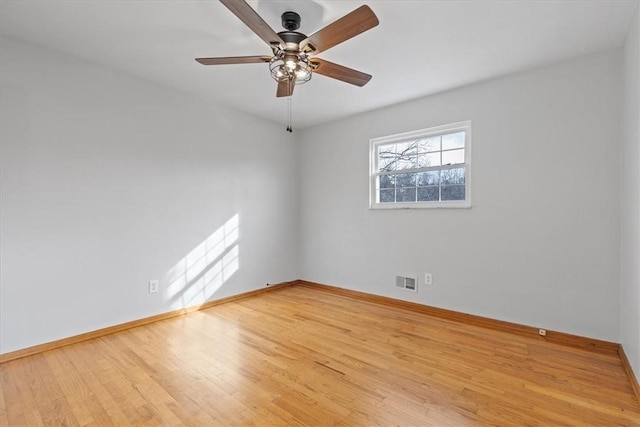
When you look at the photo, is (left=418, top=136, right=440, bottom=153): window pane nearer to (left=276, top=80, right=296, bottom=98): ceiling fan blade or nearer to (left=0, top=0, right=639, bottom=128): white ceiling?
(left=0, top=0, right=639, bottom=128): white ceiling

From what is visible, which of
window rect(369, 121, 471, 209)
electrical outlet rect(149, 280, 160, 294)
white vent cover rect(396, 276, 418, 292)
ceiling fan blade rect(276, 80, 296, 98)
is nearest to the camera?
ceiling fan blade rect(276, 80, 296, 98)

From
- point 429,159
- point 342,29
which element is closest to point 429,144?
point 429,159

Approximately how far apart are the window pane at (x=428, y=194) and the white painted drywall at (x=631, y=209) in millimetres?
1503

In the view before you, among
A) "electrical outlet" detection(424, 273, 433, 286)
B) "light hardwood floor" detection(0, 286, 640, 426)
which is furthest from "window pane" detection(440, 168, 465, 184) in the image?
"light hardwood floor" detection(0, 286, 640, 426)

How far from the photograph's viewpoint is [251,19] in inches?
63.8

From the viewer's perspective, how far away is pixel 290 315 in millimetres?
3303

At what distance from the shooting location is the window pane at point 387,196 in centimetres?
380

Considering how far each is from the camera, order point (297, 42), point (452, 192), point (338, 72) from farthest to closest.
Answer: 1. point (452, 192)
2. point (338, 72)
3. point (297, 42)

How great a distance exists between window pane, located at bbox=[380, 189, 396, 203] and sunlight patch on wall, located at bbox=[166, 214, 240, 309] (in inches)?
76.0

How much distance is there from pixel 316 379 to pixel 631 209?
2470 millimetres

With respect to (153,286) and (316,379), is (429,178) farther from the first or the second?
(153,286)

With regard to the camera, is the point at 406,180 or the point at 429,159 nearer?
the point at 429,159

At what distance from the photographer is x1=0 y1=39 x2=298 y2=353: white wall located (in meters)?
2.36

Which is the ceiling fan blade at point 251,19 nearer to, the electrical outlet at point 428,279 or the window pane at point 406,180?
the window pane at point 406,180
